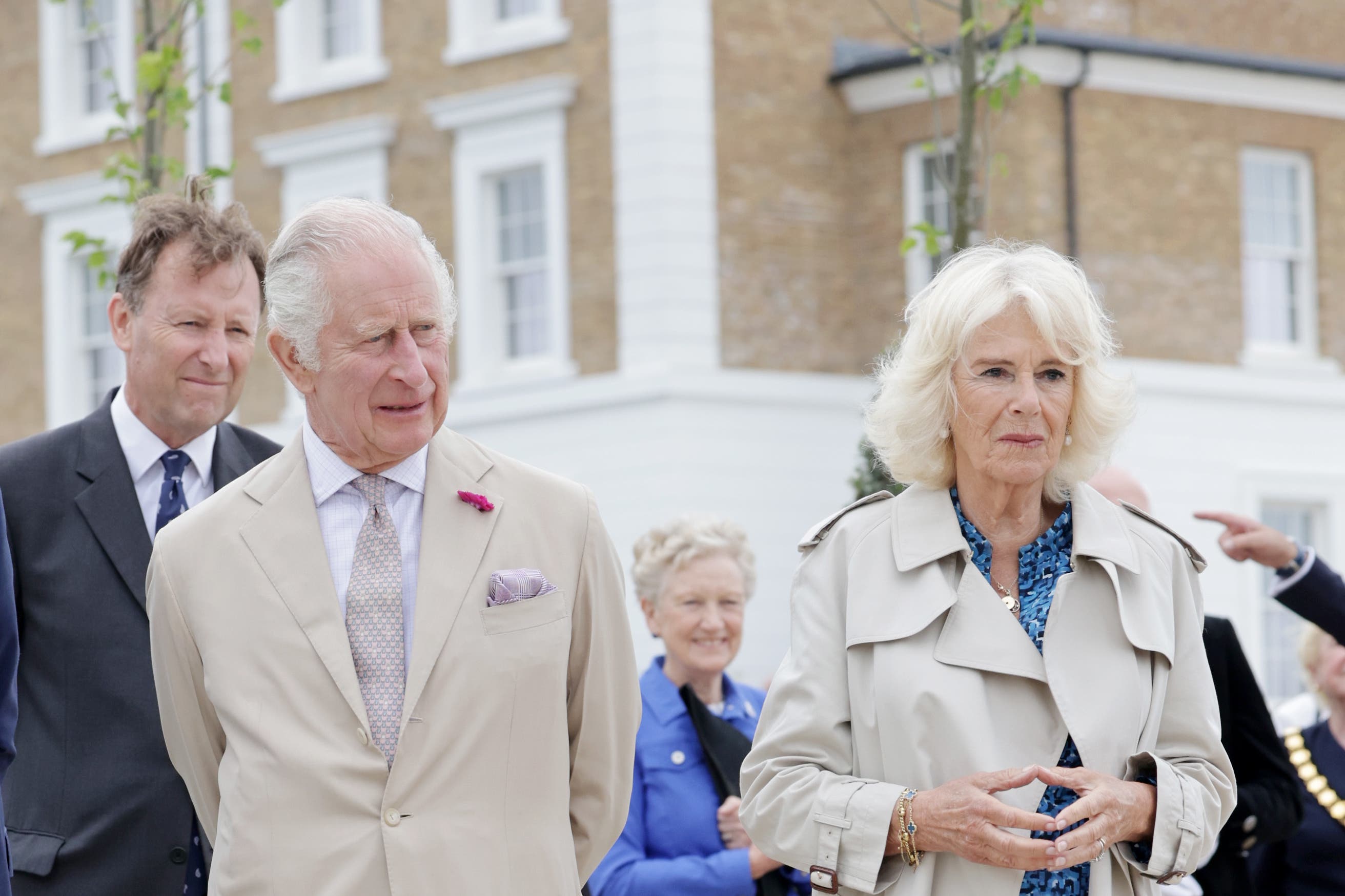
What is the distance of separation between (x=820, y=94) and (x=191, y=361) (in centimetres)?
1706

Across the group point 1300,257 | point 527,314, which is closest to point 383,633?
point 527,314

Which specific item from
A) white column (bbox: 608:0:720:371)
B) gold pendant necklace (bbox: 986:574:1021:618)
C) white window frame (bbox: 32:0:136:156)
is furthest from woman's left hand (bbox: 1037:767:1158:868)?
white window frame (bbox: 32:0:136:156)

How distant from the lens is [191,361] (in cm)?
454

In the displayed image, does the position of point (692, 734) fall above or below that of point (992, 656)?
below

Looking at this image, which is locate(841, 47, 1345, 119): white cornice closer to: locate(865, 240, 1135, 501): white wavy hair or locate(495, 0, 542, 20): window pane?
locate(495, 0, 542, 20): window pane

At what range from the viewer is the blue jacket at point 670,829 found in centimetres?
510

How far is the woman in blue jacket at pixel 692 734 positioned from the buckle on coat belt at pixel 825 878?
123 centimetres

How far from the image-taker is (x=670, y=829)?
17.1 feet

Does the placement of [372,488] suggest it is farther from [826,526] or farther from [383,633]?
[826,526]

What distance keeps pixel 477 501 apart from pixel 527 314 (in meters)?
17.7

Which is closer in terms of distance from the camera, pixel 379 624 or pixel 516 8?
pixel 379 624

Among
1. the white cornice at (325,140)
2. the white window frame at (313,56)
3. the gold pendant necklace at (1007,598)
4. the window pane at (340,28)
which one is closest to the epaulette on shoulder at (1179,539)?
the gold pendant necklace at (1007,598)

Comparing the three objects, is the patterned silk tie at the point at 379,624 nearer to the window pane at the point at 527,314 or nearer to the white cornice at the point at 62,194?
the window pane at the point at 527,314

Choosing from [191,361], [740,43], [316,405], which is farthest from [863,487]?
[740,43]
